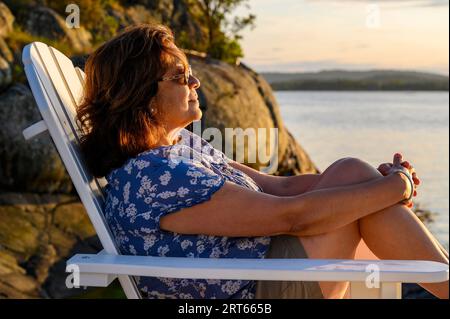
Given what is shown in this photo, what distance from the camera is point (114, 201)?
8.53ft

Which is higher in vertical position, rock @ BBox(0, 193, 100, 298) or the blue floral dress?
the blue floral dress

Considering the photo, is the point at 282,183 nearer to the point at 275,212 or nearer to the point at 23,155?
the point at 275,212

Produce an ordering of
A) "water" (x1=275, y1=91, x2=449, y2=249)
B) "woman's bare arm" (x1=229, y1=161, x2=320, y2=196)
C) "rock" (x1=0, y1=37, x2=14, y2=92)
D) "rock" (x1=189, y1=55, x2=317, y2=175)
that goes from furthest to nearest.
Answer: "water" (x1=275, y1=91, x2=449, y2=249) < "rock" (x1=189, y1=55, x2=317, y2=175) < "rock" (x1=0, y1=37, x2=14, y2=92) < "woman's bare arm" (x1=229, y1=161, x2=320, y2=196)

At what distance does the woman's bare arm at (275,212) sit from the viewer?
2.46m

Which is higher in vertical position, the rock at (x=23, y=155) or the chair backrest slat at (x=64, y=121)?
the chair backrest slat at (x=64, y=121)

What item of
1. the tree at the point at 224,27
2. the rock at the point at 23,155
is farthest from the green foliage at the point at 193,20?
the rock at the point at 23,155

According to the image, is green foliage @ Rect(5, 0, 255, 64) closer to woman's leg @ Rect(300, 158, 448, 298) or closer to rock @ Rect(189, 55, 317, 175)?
rock @ Rect(189, 55, 317, 175)

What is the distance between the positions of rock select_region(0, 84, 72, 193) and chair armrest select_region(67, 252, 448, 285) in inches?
186

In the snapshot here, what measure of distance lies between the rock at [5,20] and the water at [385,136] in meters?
3.61

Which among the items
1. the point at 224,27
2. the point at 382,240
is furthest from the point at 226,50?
the point at 382,240

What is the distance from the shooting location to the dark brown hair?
2.63m

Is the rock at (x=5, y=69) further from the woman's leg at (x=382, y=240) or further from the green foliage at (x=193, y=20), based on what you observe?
the woman's leg at (x=382, y=240)

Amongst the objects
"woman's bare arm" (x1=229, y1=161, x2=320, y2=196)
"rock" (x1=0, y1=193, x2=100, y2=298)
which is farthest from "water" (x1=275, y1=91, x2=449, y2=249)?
"woman's bare arm" (x1=229, y1=161, x2=320, y2=196)

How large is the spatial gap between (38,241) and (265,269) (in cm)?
449
